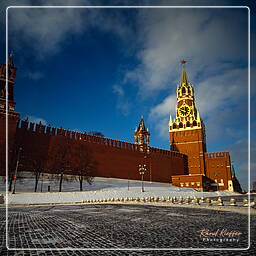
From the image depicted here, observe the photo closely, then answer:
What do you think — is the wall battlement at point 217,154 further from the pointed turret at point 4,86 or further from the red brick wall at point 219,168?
→ the pointed turret at point 4,86

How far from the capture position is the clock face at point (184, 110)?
182ft

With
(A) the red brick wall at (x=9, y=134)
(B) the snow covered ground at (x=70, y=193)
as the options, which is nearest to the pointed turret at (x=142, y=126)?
(B) the snow covered ground at (x=70, y=193)

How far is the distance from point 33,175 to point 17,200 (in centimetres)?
798

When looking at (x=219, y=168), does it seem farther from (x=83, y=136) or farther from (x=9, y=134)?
(x=9, y=134)

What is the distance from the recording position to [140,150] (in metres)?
41.3

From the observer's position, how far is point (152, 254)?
343 centimetres

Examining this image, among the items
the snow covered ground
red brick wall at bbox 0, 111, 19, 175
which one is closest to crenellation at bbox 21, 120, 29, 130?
red brick wall at bbox 0, 111, 19, 175

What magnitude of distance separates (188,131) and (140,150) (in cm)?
1672

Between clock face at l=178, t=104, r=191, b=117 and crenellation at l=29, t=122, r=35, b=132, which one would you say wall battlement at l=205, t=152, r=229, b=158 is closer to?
clock face at l=178, t=104, r=191, b=117

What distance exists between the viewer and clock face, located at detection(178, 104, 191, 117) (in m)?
55.3

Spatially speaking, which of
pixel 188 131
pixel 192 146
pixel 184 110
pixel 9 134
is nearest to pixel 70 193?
pixel 9 134

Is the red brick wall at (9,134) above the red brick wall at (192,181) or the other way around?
above

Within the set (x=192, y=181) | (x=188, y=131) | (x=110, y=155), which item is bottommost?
(x=192, y=181)

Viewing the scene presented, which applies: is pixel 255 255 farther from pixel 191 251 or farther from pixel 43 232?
pixel 43 232
